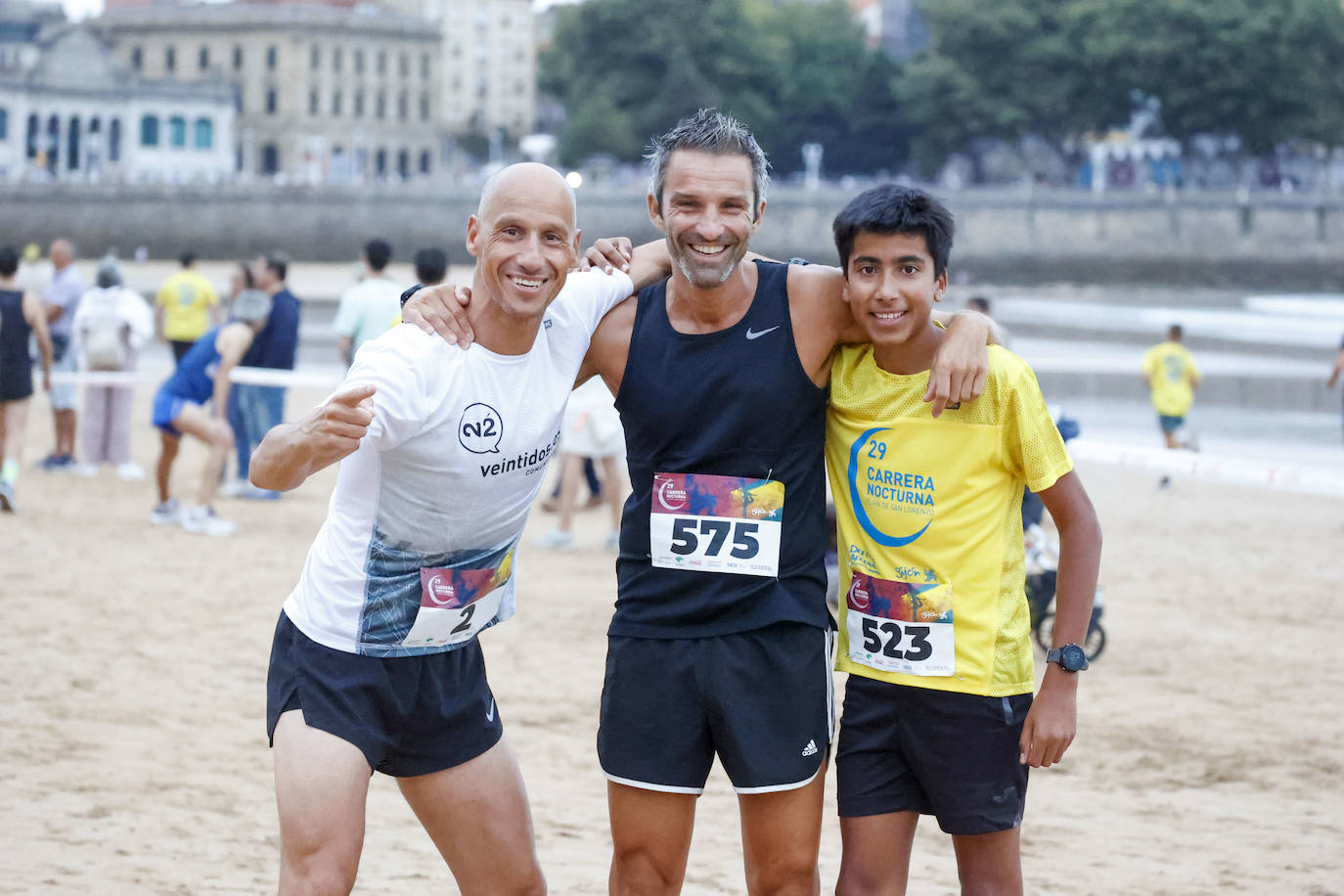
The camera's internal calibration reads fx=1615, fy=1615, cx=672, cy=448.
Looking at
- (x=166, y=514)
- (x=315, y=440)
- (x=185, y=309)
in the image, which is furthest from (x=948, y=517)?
(x=185, y=309)

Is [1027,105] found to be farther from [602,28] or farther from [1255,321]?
[1255,321]

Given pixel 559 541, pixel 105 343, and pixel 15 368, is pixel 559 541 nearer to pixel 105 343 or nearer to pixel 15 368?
pixel 15 368

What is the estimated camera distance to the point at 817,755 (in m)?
3.60

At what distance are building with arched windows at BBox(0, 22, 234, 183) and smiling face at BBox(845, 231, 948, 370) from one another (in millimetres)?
84165

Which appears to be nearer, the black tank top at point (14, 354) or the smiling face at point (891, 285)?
the smiling face at point (891, 285)

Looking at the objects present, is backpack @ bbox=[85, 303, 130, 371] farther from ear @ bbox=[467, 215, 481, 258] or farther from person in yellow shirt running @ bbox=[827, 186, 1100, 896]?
person in yellow shirt running @ bbox=[827, 186, 1100, 896]

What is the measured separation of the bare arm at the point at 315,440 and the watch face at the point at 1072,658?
1.59 meters

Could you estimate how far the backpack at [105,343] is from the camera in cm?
1462

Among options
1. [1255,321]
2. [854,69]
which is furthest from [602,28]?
[1255,321]

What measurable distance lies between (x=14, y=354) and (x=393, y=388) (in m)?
10.1

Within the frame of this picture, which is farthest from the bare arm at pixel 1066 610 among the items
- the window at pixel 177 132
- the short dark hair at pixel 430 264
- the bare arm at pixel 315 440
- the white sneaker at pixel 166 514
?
the window at pixel 177 132

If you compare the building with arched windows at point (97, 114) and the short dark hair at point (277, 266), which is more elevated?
the building with arched windows at point (97, 114)

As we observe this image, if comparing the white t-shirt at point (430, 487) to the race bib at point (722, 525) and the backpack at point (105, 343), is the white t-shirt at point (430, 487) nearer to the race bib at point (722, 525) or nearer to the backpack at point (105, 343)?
the race bib at point (722, 525)

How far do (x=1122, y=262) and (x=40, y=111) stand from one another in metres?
56.0
